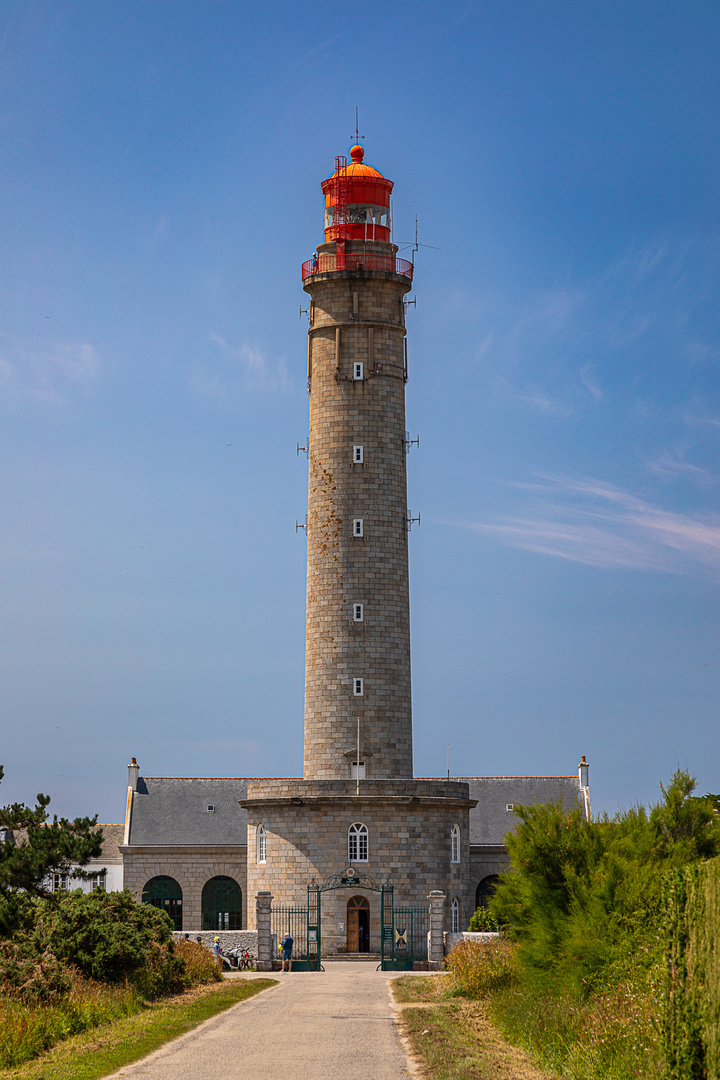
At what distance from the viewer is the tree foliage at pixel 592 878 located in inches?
605

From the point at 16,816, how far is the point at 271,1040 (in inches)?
401

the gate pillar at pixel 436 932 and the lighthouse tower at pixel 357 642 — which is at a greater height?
the lighthouse tower at pixel 357 642

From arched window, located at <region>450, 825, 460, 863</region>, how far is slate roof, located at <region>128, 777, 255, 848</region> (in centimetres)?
1200

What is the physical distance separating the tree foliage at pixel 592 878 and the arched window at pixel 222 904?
27481 mm

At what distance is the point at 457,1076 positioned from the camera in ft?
44.8

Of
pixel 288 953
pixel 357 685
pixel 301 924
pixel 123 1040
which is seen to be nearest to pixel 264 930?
pixel 288 953

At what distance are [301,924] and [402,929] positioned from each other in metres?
2.78

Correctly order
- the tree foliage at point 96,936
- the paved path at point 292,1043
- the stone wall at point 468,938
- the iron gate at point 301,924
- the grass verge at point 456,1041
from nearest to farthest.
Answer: the paved path at point 292,1043 → the grass verge at point 456,1041 → the tree foliage at point 96,936 → the stone wall at point 468,938 → the iron gate at point 301,924

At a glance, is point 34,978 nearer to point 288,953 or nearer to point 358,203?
point 288,953

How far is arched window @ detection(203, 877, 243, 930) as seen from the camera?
146ft

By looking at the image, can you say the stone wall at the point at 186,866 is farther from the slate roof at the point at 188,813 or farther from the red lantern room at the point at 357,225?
the red lantern room at the point at 357,225

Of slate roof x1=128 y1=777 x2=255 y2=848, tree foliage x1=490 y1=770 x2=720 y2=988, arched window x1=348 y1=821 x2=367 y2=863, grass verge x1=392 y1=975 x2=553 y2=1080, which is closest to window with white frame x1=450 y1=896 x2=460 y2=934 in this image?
arched window x1=348 y1=821 x2=367 y2=863

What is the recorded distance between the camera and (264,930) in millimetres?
31516

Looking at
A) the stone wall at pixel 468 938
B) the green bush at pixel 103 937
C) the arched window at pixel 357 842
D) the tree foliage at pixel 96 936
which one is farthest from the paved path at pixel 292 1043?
the arched window at pixel 357 842
